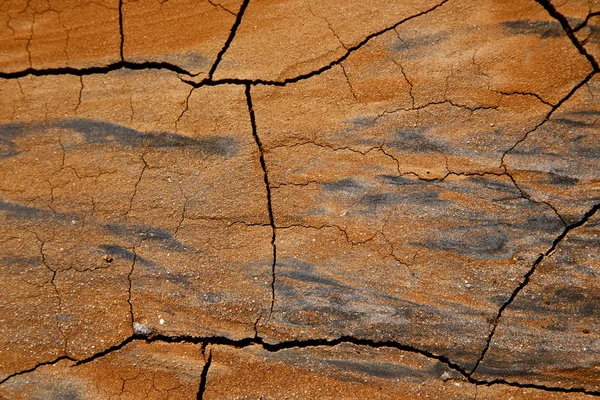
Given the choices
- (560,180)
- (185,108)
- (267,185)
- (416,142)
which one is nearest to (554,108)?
(560,180)

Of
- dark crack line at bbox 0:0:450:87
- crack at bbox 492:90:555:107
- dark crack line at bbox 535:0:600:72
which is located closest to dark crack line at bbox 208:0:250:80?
dark crack line at bbox 0:0:450:87

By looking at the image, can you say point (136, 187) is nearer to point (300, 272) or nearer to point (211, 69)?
point (211, 69)

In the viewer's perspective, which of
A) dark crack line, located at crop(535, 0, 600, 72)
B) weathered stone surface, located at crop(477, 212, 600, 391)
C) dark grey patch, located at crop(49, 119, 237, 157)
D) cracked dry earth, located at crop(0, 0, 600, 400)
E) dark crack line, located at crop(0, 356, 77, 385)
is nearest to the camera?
weathered stone surface, located at crop(477, 212, 600, 391)

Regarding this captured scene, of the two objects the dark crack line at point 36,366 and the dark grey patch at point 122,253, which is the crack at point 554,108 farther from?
the dark crack line at point 36,366

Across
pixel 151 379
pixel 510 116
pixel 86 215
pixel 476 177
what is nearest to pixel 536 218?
pixel 476 177

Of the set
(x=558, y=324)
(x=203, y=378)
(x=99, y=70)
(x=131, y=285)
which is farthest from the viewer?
(x=99, y=70)

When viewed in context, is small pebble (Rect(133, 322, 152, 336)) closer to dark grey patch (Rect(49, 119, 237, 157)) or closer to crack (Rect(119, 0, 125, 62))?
dark grey patch (Rect(49, 119, 237, 157))
